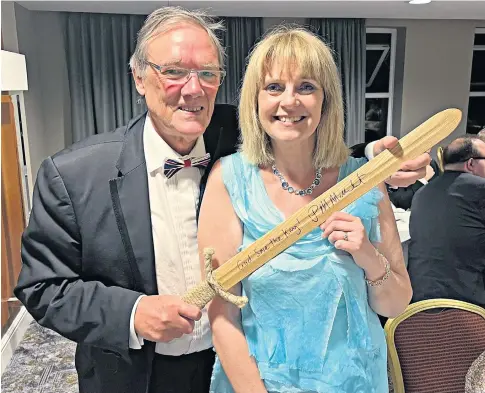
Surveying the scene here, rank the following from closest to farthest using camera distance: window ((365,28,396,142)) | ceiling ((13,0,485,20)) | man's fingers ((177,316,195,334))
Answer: man's fingers ((177,316,195,334)) → ceiling ((13,0,485,20)) → window ((365,28,396,142))

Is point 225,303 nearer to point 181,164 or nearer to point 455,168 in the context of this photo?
point 181,164

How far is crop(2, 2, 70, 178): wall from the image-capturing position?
446 cm

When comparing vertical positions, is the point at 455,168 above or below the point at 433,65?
below

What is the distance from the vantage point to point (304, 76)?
3.06ft

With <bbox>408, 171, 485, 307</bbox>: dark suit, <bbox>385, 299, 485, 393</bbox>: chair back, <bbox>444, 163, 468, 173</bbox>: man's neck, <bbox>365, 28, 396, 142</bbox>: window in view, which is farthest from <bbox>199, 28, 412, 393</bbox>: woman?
<bbox>365, 28, 396, 142</bbox>: window

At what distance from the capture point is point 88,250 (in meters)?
→ 1.05

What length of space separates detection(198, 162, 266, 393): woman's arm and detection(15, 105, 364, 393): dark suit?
151 millimetres

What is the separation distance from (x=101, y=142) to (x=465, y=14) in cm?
523

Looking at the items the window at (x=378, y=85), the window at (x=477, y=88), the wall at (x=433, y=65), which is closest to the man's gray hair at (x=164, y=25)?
the wall at (x=433, y=65)

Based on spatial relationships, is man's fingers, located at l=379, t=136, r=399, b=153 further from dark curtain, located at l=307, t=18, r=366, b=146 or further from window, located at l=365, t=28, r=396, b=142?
window, located at l=365, t=28, r=396, b=142

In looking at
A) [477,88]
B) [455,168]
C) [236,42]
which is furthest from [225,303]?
[477,88]

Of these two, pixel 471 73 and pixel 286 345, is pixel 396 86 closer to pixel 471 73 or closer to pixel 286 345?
pixel 471 73

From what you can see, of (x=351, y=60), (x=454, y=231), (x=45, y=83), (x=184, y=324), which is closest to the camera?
(x=184, y=324)

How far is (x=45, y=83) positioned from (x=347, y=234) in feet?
15.7
